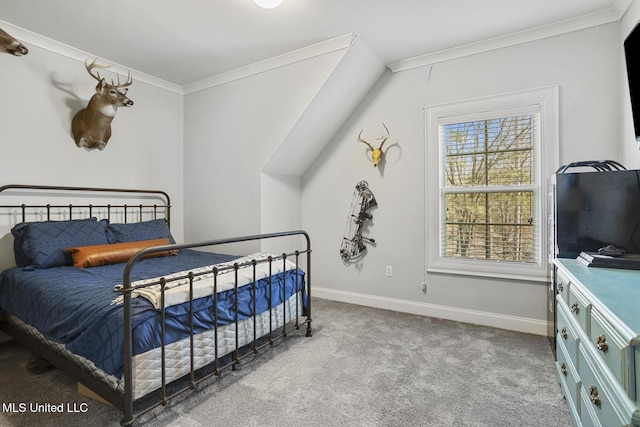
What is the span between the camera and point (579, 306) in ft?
4.79

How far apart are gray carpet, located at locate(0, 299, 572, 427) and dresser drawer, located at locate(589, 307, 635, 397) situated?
0.77 meters

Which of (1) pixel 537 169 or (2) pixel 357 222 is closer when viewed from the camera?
(1) pixel 537 169

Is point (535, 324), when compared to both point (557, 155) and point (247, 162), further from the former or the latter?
point (247, 162)

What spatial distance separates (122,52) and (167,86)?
2.59 ft

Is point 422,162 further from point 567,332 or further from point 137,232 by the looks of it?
point 137,232

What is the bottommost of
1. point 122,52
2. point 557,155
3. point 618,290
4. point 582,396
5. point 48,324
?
point 582,396

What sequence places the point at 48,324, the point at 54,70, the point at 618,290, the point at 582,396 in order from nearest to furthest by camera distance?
the point at 618,290, the point at 582,396, the point at 48,324, the point at 54,70

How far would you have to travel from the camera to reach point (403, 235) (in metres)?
3.46

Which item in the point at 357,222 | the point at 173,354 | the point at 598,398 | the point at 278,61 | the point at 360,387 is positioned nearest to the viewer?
the point at 598,398

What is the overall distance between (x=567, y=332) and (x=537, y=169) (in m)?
1.63

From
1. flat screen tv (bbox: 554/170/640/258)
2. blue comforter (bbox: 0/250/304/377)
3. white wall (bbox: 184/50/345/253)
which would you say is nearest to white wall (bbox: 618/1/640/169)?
flat screen tv (bbox: 554/170/640/258)

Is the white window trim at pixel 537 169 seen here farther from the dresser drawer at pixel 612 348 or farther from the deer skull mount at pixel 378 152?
the dresser drawer at pixel 612 348

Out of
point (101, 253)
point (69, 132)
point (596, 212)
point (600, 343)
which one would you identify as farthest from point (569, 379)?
point (69, 132)

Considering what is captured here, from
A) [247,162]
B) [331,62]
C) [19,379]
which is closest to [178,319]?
[19,379]
